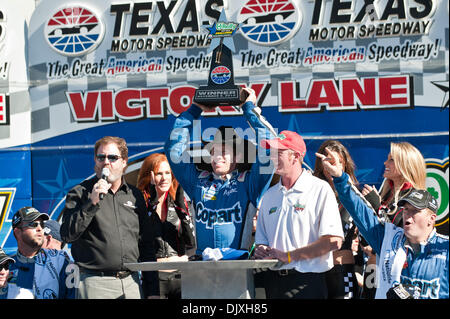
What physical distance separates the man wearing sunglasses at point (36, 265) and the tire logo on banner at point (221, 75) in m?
1.48

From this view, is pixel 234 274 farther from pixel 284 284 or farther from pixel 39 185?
pixel 39 185


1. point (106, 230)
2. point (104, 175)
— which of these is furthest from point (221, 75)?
point (106, 230)

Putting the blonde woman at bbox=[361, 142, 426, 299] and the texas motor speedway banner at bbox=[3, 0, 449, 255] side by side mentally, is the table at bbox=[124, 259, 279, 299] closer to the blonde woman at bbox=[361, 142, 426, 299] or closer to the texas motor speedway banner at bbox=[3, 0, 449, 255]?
the blonde woman at bbox=[361, 142, 426, 299]

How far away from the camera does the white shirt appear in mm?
3850

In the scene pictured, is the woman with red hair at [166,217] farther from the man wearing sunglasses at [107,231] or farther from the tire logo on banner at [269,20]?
the tire logo on banner at [269,20]

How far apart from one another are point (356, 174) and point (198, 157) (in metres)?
1.15

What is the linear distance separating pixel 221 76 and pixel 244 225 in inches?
37.5

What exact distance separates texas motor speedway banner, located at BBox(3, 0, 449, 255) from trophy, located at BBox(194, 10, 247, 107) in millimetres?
916

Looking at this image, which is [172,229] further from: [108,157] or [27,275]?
[27,275]

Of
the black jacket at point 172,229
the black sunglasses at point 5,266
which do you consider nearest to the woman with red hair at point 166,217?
the black jacket at point 172,229

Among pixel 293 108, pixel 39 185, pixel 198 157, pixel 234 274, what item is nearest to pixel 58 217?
pixel 39 185

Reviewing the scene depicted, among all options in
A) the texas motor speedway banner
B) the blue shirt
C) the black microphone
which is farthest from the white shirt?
the blue shirt
